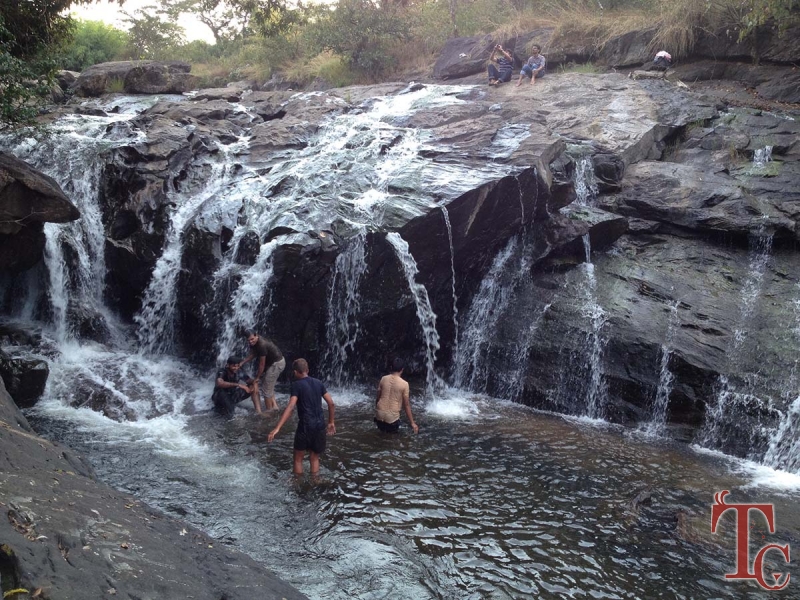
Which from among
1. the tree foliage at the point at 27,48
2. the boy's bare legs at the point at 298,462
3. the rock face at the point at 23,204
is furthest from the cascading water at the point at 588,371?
the tree foliage at the point at 27,48

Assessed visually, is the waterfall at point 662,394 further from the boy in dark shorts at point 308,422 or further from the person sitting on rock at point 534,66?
the person sitting on rock at point 534,66

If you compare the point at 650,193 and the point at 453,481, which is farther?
the point at 650,193

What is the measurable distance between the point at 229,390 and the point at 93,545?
6.75m

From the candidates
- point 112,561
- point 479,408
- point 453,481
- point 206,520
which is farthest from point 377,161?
point 112,561

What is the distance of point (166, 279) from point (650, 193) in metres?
9.73

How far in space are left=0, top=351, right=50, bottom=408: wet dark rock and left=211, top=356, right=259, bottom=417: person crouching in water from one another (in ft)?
8.30

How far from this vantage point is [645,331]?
11.0 m

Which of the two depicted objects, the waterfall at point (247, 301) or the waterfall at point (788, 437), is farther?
the waterfall at point (247, 301)

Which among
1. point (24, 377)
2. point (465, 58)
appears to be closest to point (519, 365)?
point (24, 377)

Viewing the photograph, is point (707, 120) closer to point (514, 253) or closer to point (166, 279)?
point (514, 253)

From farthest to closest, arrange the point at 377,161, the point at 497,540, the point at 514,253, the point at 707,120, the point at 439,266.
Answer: the point at 707,120
the point at 377,161
the point at 514,253
the point at 439,266
the point at 497,540

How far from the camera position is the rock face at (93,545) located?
10.9ft

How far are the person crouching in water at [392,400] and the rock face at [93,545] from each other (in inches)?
175
